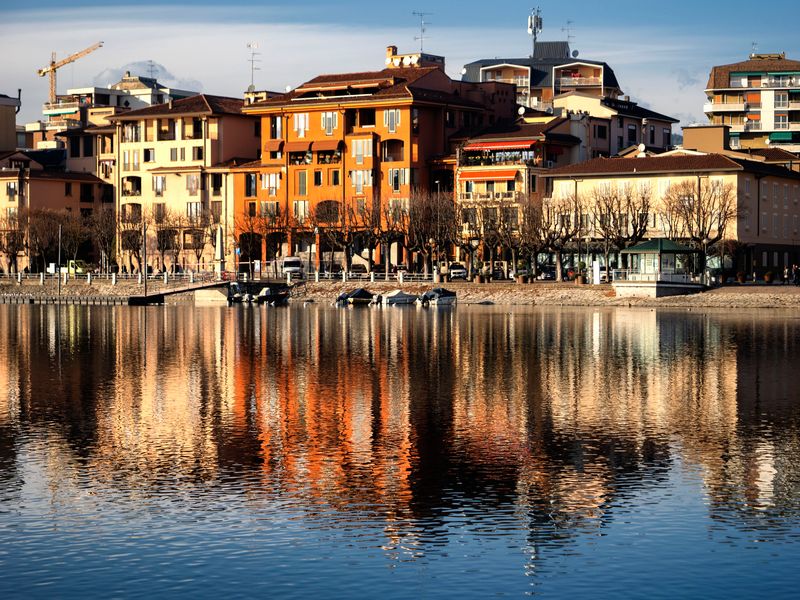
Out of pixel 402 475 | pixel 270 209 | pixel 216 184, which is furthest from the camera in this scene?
pixel 216 184

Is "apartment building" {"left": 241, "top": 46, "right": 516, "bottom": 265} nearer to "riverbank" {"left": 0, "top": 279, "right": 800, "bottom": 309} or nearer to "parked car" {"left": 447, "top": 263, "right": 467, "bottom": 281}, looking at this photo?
"parked car" {"left": 447, "top": 263, "right": 467, "bottom": 281}

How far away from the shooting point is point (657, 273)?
10175 cm

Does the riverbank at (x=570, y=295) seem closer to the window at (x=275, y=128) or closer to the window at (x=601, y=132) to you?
the window at (x=275, y=128)

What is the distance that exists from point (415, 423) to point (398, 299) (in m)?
69.6

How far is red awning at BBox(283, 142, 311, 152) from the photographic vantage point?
442ft

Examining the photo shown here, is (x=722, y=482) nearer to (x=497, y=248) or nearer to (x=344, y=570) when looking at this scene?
(x=344, y=570)

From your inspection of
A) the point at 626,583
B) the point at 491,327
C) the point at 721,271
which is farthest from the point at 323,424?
the point at 721,271

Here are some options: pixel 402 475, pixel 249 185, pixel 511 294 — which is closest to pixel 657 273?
pixel 511 294

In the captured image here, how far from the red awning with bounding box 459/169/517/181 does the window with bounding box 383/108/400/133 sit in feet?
28.8

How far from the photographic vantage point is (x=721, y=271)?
111m

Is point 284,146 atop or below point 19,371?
atop

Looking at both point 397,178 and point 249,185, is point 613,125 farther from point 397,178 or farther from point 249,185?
point 249,185

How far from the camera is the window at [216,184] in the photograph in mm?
145000

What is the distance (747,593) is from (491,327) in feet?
186
